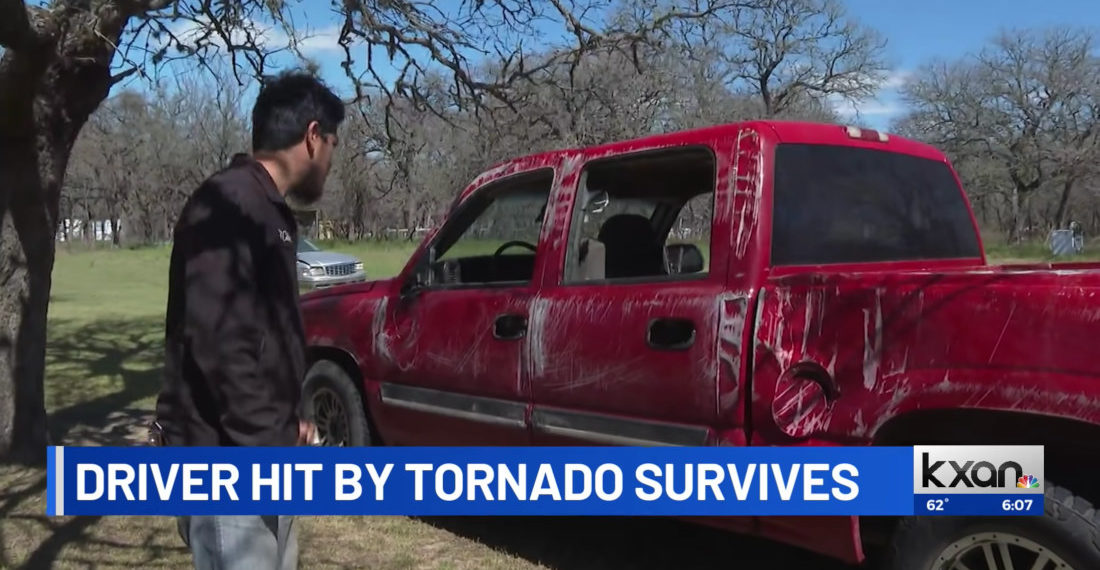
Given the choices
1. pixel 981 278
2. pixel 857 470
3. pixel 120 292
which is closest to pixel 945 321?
pixel 981 278

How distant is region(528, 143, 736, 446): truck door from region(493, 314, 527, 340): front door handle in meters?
0.08

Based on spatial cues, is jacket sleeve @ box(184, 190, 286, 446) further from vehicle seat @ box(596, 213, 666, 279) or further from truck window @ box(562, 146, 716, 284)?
vehicle seat @ box(596, 213, 666, 279)

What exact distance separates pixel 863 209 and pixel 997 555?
1.54 metres

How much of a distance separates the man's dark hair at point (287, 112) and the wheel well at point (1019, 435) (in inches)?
77.1

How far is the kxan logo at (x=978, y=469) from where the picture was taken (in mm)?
2908

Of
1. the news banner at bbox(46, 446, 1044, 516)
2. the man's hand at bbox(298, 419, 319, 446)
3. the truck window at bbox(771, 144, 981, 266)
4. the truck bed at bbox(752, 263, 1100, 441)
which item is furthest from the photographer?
the truck window at bbox(771, 144, 981, 266)

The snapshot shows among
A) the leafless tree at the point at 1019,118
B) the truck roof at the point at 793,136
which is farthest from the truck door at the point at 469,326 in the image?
the leafless tree at the point at 1019,118

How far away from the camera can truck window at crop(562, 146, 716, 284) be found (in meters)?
4.28

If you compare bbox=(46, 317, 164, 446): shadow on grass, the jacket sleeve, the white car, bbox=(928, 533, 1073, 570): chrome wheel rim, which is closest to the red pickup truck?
bbox=(928, 533, 1073, 570): chrome wheel rim

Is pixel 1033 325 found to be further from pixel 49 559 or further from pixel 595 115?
pixel 595 115

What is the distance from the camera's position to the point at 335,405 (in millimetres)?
5465

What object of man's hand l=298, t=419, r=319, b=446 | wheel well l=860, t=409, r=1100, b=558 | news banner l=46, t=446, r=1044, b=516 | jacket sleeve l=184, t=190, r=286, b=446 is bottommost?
news banner l=46, t=446, r=1044, b=516

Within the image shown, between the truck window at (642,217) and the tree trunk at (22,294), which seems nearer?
the truck window at (642,217)

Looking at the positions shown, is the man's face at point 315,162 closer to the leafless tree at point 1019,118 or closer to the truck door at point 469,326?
the truck door at point 469,326
